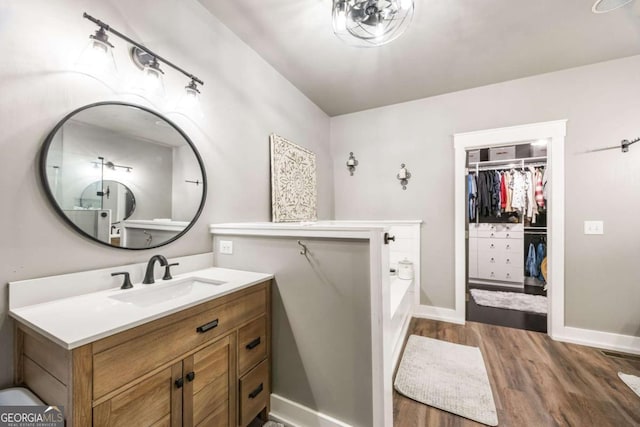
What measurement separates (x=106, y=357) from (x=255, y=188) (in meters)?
1.63

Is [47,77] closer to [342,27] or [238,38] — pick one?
[238,38]

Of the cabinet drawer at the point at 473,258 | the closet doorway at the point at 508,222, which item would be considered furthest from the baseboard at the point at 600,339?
the cabinet drawer at the point at 473,258

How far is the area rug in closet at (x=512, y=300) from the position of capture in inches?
131

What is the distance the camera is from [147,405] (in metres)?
0.95

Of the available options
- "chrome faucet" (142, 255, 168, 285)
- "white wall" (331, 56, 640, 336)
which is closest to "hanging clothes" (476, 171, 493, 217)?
"white wall" (331, 56, 640, 336)

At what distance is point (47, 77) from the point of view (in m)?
1.12

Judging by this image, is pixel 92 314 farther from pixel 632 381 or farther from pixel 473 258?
pixel 473 258

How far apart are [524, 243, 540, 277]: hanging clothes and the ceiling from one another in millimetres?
2944

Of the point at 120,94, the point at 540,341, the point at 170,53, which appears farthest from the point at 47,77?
the point at 540,341

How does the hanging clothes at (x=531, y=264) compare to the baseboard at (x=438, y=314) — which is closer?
the baseboard at (x=438, y=314)

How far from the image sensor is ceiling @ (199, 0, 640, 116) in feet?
5.87

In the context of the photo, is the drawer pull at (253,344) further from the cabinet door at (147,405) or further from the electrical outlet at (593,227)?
the electrical outlet at (593,227)

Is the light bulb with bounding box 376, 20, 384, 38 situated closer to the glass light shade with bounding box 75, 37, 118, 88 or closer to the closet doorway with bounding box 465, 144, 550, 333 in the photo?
the glass light shade with bounding box 75, 37, 118, 88

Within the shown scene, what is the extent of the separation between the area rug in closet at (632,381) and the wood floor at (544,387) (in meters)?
0.03
